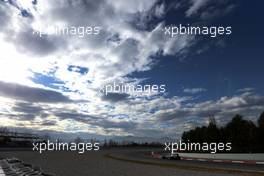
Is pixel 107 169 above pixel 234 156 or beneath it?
beneath

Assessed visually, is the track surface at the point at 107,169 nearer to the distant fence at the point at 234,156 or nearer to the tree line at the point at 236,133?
the distant fence at the point at 234,156

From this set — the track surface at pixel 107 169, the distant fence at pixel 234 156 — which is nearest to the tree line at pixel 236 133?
the distant fence at pixel 234 156

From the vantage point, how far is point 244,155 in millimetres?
45594

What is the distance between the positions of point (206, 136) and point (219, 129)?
9.33ft

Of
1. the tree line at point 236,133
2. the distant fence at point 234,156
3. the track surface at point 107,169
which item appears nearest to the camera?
the track surface at point 107,169

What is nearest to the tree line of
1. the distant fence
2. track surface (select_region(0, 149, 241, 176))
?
the distant fence

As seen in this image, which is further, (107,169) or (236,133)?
(236,133)

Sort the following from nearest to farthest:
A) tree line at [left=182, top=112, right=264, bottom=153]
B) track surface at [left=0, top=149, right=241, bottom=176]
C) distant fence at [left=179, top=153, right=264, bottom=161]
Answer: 1. track surface at [left=0, top=149, right=241, bottom=176]
2. distant fence at [left=179, top=153, right=264, bottom=161]
3. tree line at [left=182, top=112, right=264, bottom=153]

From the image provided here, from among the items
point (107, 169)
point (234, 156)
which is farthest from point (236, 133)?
point (107, 169)

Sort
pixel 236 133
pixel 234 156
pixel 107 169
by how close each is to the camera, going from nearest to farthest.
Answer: pixel 107 169 < pixel 234 156 < pixel 236 133

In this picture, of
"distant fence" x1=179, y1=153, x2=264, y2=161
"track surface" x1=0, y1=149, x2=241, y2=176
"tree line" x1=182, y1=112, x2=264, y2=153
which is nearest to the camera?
"track surface" x1=0, y1=149, x2=241, y2=176

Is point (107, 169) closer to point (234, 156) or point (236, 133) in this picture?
point (234, 156)

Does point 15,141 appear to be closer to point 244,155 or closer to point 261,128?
point 261,128

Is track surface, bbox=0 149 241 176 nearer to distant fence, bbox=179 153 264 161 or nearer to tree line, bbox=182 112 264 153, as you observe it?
distant fence, bbox=179 153 264 161
